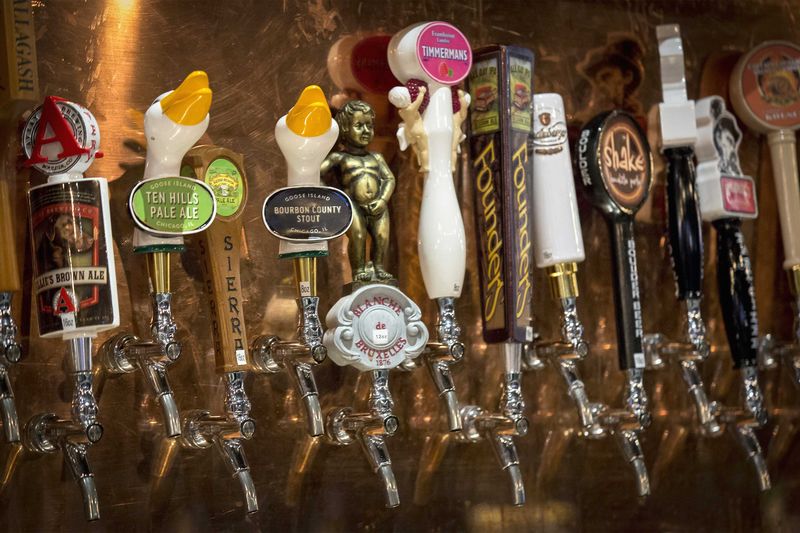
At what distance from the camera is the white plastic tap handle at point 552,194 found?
2.11 metres

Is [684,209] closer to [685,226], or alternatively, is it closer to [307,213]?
[685,226]

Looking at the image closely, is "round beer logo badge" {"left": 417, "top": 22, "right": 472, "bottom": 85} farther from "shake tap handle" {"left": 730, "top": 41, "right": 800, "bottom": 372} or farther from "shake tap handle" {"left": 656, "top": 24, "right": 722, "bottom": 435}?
"shake tap handle" {"left": 730, "top": 41, "right": 800, "bottom": 372}

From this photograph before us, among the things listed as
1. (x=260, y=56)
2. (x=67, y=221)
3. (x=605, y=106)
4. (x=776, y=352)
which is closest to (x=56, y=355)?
(x=67, y=221)

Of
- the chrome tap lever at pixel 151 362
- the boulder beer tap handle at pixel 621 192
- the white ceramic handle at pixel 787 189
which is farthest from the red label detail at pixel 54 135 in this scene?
the white ceramic handle at pixel 787 189

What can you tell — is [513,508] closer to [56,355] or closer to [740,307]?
[740,307]

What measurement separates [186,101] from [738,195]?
1050 millimetres

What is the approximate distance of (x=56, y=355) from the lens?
6.01 feet

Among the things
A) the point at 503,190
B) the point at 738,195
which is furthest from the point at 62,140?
the point at 738,195

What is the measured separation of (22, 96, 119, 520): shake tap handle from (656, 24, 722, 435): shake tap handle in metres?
1.02

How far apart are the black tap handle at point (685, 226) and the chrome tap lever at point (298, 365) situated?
72 cm

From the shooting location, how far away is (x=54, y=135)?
68.8 inches

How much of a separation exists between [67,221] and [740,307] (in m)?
1.20

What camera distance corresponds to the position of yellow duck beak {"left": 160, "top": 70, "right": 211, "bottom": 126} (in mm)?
1788

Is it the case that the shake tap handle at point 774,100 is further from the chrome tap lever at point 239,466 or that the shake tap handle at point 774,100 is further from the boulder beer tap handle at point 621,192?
the chrome tap lever at point 239,466
